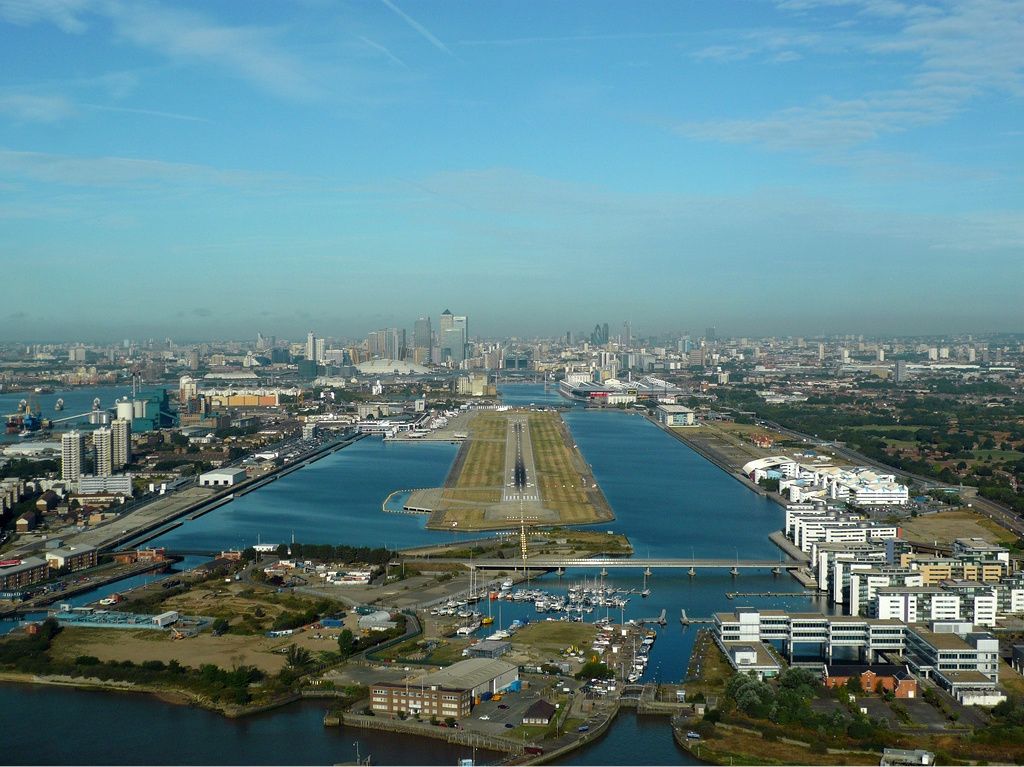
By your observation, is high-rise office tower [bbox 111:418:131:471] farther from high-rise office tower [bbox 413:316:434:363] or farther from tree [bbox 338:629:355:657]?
high-rise office tower [bbox 413:316:434:363]

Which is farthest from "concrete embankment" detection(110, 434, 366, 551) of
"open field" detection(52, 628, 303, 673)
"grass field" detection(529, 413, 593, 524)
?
"grass field" detection(529, 413, 593, 524)

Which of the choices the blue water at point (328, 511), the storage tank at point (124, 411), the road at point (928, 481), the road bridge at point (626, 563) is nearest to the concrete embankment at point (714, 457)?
the road at point (928, 481)

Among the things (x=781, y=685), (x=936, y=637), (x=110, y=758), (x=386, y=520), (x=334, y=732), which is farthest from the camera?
(x=386, y=520)

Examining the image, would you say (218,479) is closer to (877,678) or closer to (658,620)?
(658,620)

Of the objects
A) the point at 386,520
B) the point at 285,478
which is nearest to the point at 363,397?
the point at 285,478

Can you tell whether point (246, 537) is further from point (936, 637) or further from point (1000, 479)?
point (1000, 479)

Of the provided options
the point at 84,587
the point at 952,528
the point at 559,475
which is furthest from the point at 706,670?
the point at 559,475

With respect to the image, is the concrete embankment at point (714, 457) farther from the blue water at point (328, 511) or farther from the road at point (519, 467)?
the blue water at point (328, 511)
